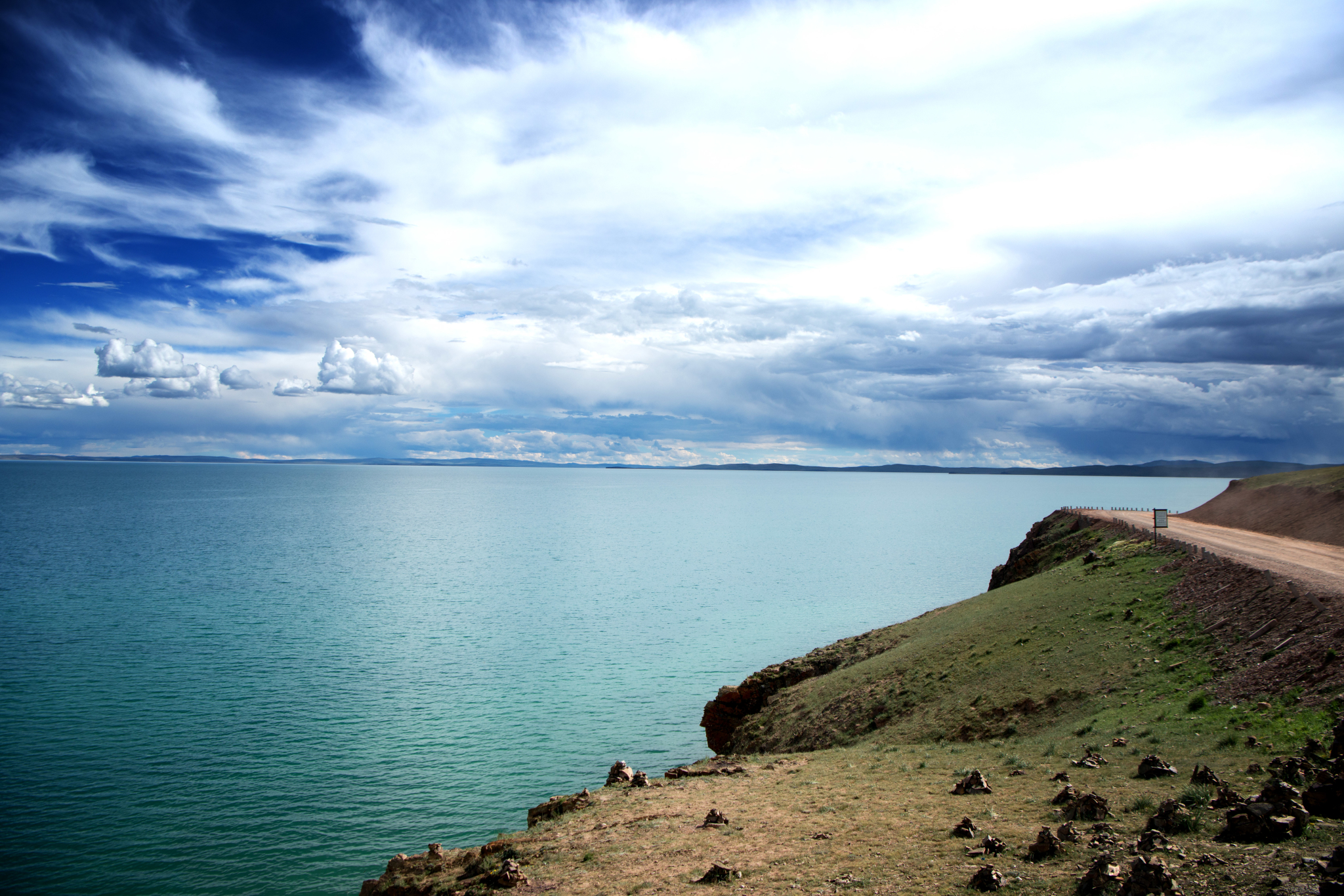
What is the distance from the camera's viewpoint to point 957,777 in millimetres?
19969

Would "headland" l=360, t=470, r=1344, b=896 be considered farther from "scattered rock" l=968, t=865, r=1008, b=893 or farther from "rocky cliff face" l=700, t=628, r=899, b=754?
"rocky cliff face" l=700, t=628, r=899, b=754

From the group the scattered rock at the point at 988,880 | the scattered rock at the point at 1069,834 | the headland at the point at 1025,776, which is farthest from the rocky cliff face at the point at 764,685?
the scattered rock at the point at 988,880

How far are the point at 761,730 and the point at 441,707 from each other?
17.9 m

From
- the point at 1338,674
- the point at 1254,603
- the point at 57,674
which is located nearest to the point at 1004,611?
the point at 1254,603

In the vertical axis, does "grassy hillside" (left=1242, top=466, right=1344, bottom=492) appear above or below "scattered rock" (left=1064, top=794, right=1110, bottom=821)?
above

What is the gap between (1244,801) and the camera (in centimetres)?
1259

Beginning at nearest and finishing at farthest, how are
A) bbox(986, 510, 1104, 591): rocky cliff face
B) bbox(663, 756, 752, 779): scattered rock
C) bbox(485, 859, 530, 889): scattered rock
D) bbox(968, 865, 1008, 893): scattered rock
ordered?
bbox(968, 865, 1008, 893): scattered rock, bbox(485, 859, 530, 889): scattered rock, bbox(663, 756, 752, 779): scattered rock, bbox(986, 510, 1104, 591): rocky cliff face

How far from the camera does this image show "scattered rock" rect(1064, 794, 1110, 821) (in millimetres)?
13961

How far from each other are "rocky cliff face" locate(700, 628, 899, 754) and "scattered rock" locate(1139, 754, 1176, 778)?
68.9ft

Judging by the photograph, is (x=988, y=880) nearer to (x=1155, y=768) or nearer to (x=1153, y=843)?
(x=1153, y=843)

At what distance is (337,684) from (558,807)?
2619cm

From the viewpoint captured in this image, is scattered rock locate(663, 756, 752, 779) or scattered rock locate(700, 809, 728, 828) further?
scattered rock locate(663, 756, 752, 779)

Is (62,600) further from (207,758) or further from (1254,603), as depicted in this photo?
(1254,603)

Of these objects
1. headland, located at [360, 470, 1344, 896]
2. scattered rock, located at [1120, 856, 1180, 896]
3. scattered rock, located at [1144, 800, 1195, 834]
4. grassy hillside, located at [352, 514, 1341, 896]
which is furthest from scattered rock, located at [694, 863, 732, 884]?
scattered rock, located at [1144, 800, 1195, 834]
